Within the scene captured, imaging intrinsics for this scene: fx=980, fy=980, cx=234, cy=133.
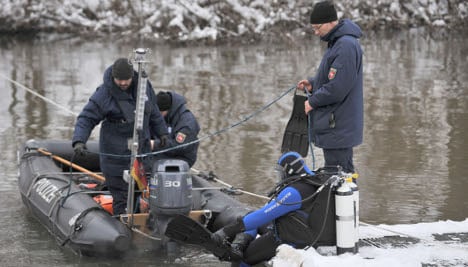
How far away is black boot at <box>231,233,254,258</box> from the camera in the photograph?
6582 millimetres

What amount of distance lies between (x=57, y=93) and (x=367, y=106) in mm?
5096

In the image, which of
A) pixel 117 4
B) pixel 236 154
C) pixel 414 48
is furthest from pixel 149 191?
pixel 117 4

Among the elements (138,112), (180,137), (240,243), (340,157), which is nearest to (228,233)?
(240,243)

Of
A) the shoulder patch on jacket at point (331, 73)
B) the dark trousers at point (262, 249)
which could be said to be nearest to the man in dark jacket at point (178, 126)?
the shoulder patch on jacket at point (331, 73)

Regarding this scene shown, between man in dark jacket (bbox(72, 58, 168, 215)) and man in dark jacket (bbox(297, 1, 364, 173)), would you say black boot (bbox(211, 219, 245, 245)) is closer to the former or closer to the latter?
man in dark jacket (bbox(297, 1, 364, 173))

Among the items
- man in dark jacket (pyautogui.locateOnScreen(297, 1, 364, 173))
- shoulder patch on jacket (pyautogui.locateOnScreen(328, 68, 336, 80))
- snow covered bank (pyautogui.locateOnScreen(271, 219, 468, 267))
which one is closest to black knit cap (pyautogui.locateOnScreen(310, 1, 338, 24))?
man in dark jacket (pyautogui.locateOnScreen(297, 1, 364, 173))

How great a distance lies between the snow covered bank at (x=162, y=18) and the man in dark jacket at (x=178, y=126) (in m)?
16.4

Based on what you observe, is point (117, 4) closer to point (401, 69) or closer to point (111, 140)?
point (401, 69)

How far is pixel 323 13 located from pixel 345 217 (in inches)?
69.5

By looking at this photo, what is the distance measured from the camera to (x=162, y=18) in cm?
2572

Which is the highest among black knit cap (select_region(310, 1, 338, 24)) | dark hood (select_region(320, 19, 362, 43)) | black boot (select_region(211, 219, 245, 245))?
black knit cap (select_region(310, 1, 338, 24))

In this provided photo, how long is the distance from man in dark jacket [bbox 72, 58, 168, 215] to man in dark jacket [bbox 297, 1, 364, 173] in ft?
4.44

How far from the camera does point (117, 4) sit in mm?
26297

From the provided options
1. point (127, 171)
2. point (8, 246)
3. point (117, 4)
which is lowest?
point (8, 246)
